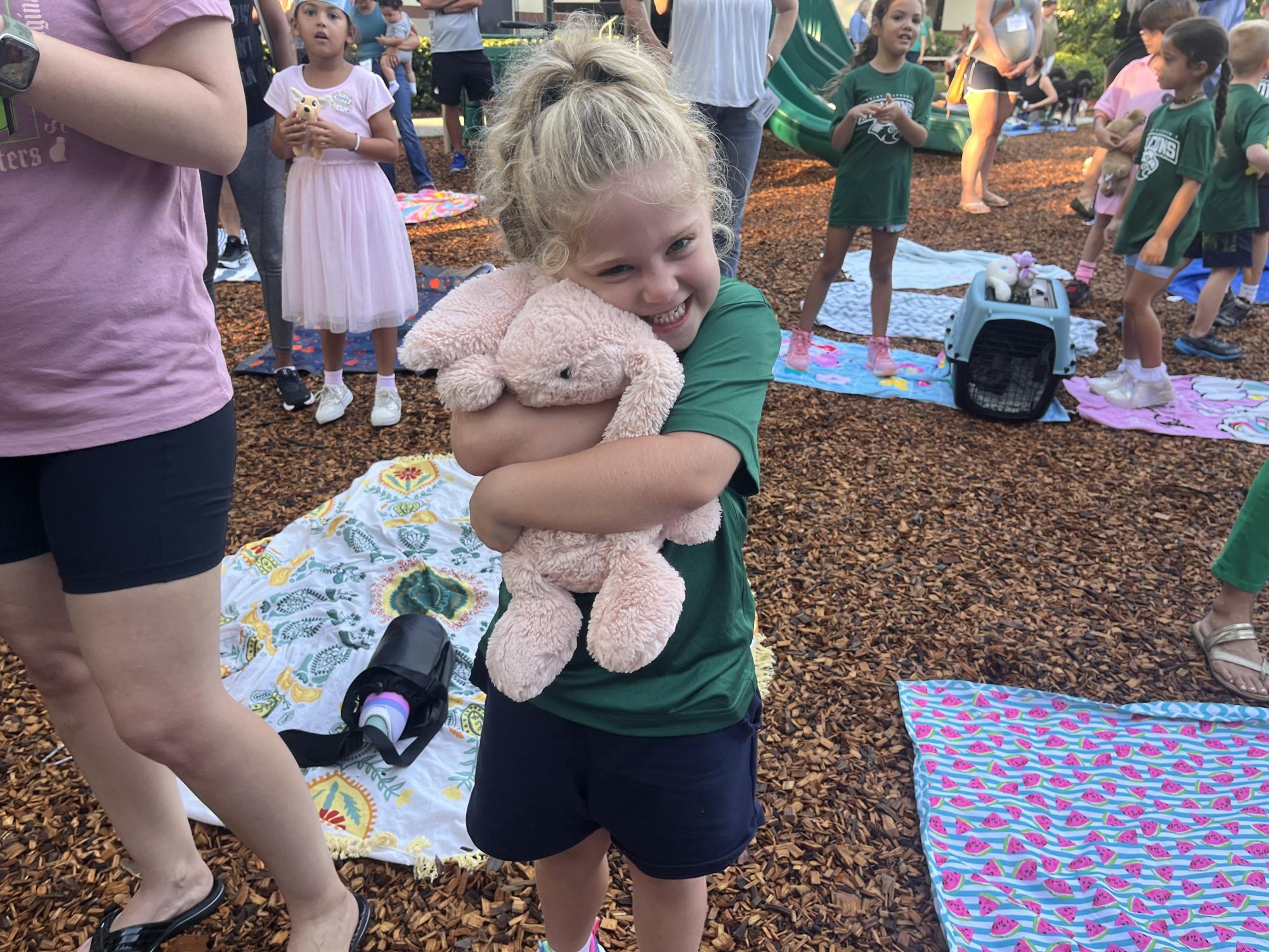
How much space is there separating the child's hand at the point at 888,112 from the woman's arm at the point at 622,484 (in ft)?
11.6

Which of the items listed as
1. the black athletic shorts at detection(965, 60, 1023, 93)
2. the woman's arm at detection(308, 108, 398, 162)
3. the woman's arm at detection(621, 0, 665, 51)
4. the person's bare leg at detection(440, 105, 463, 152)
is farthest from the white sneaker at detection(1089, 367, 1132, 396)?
the person's bare leg at detection(440, 105, 463, 152)

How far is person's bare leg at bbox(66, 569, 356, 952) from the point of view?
1.22 metres

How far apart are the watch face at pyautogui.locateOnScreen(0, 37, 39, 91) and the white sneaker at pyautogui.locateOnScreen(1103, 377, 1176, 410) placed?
4614mm

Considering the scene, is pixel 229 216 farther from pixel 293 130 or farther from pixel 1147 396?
pixel 1147 396

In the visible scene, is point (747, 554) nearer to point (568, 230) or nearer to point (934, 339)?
point (568, 230)

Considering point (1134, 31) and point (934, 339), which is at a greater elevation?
point (1134, 31)

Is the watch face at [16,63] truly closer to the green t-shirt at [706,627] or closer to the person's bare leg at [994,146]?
the green t-shirt at [706,627]

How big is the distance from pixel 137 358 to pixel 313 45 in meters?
2.87

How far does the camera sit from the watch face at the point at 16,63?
954 millimetres

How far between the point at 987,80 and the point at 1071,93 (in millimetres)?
7774

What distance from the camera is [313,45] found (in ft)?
11.4

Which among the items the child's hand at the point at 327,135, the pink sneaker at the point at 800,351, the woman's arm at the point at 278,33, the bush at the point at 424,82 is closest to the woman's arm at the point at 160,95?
the child's hand at the point at 327,135

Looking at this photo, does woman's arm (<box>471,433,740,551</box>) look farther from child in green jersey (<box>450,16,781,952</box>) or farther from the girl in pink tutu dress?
the girl in pink tutu dress

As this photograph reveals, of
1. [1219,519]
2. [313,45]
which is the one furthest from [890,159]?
[313,45]
